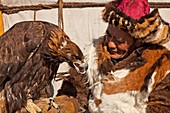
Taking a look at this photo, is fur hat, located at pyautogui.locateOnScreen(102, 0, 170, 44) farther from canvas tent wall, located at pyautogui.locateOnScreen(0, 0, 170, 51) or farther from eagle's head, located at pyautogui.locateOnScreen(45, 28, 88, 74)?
canvas tent wall, located at pyautogui.locateOnScreen(0, 0, 170, 51)

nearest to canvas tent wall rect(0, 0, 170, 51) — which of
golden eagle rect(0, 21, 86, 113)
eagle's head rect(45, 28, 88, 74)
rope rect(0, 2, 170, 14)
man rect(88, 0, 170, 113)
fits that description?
rope rect(0, 2, 170, 14)

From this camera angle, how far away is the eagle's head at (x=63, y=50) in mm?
2157

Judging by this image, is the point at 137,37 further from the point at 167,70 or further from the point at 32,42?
the point at 32,42

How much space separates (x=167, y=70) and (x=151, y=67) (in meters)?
0.06

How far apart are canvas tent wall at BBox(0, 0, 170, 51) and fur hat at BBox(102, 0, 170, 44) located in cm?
91

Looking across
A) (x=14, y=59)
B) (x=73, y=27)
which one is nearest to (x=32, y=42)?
(x=14, y=59)

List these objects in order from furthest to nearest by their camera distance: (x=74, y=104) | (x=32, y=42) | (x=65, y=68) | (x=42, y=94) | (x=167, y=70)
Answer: (x=65, y=68), (x=42, y=94), (x=32, y=42), (x=74, y=104), (x=167, y=70)

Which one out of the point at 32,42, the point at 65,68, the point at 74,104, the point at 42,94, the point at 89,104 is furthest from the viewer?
the point at 65,68

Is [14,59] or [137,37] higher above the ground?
[137,37]

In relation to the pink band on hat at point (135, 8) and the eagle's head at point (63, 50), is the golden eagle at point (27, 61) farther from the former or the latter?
the pink band on hat at point (135, 8)

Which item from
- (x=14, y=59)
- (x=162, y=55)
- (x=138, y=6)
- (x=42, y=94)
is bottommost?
(x=42, y=94)

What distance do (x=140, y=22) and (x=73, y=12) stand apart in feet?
3.47

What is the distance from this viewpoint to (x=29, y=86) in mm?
2477

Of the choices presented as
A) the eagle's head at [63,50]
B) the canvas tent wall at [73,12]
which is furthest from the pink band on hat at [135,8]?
the canvas tent wall at [73,12]
